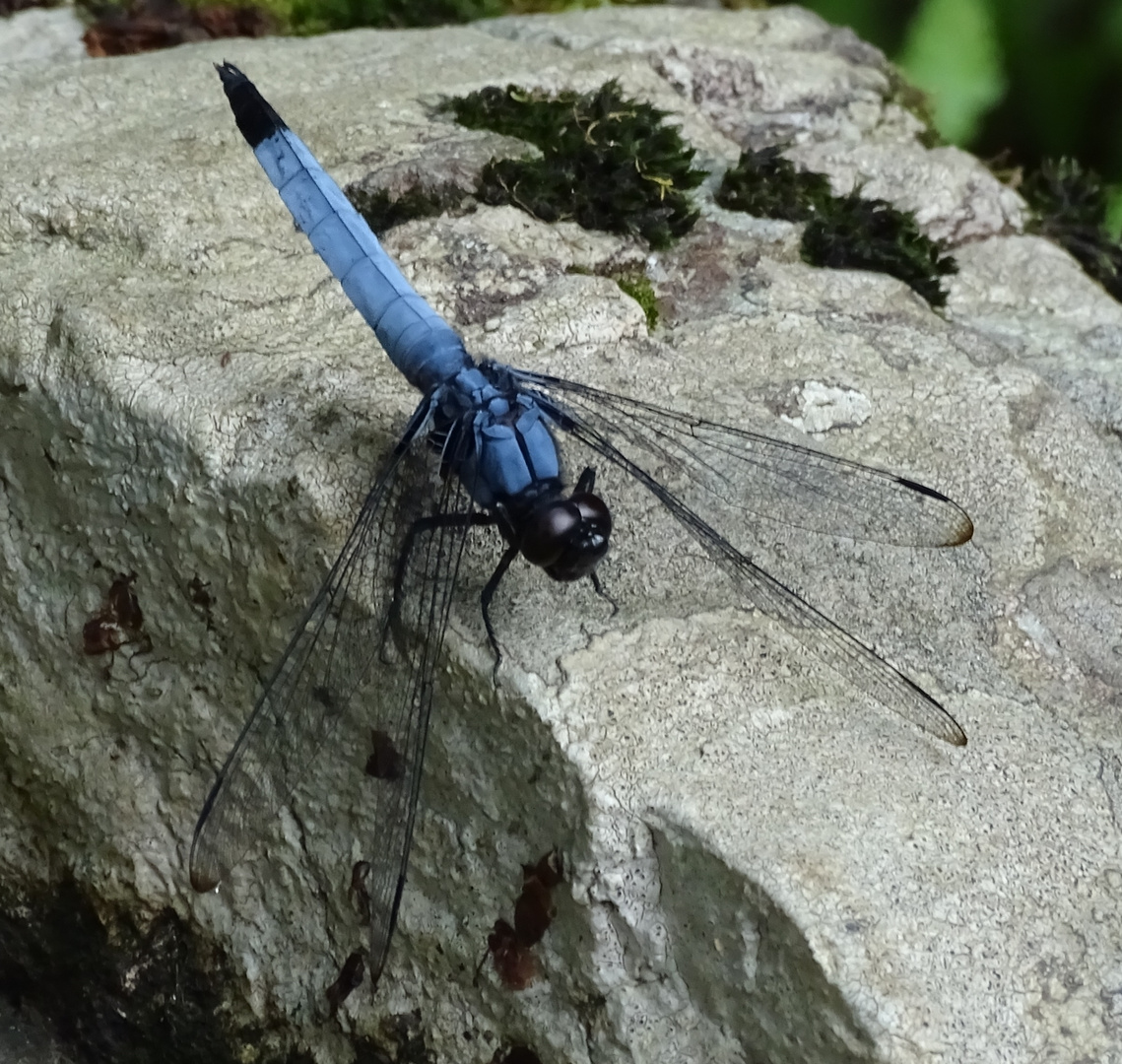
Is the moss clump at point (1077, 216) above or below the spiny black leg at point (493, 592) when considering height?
below

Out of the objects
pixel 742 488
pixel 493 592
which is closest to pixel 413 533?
pixel 493 592

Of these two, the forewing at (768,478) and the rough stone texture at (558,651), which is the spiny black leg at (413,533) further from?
the forewing at (768,478)

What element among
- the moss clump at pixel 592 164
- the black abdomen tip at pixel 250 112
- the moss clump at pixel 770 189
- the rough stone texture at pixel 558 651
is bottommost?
the rough stone texture at pixel 558 651

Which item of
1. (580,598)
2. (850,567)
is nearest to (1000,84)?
(850,567)

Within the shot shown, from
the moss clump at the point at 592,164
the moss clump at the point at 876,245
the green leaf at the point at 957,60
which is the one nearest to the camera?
the moss clump at the point at 592,164

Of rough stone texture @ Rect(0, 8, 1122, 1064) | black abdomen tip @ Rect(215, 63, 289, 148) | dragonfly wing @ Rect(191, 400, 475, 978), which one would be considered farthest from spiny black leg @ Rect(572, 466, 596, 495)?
black abdomen tip @ Rect(215, 63, 289, 148)

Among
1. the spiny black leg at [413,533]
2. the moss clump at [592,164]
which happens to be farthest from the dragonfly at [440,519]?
the moss clump at [592,164]
